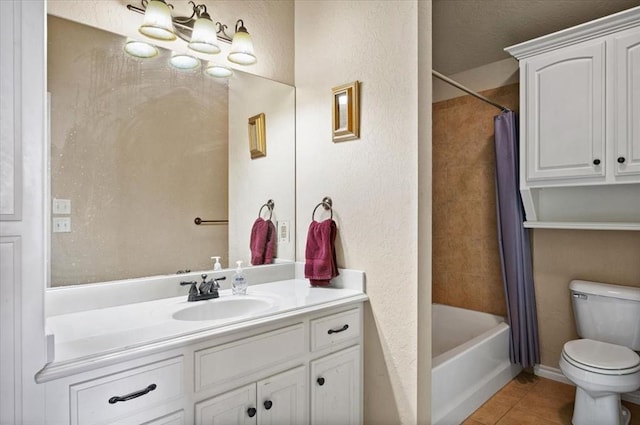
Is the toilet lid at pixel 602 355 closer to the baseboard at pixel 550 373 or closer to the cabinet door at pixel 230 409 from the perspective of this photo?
the baseboard at pixel 550 373

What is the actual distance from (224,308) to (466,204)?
2213 mm

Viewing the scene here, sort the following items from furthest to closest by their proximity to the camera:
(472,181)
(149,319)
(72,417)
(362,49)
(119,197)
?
(472,181)
(362,49)
(119,197)
(149,319)
(72,417)

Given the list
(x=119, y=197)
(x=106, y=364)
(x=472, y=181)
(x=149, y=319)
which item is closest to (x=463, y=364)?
(x=472, y=181)

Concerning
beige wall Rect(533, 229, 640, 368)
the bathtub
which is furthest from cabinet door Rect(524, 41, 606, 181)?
the bathtub

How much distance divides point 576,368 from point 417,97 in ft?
5.52

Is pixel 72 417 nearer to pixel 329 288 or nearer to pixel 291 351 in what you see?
pixel 291 351

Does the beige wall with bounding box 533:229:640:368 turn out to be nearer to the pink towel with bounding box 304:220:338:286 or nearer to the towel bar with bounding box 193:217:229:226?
the pink towel with bounding box 304:220:338:286

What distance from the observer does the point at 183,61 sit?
Result: 1.82 metres

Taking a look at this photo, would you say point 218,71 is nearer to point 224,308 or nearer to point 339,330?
point 224,308

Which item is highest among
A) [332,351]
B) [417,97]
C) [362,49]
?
[362,49]

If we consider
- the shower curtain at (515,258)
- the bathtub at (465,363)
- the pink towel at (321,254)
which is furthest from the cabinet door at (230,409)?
the shower curtain at (515,258)

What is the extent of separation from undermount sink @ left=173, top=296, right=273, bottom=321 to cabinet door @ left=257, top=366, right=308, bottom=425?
11.2 inches

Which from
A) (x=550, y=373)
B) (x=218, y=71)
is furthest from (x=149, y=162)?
(x=550, y=373)

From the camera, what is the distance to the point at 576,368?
204 centimetres
